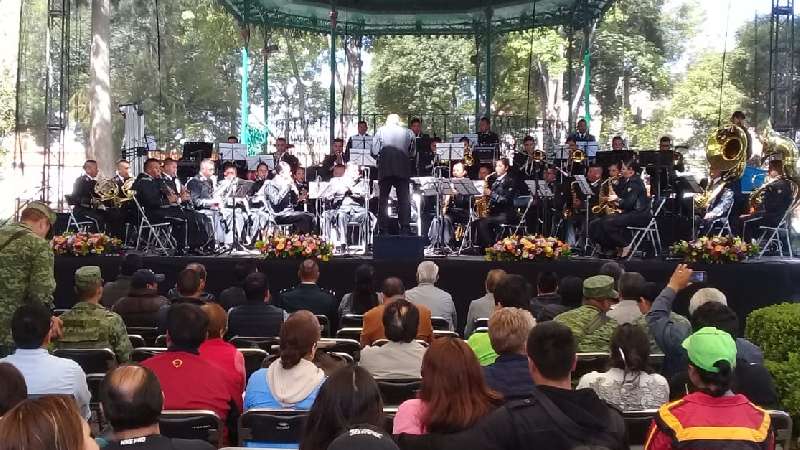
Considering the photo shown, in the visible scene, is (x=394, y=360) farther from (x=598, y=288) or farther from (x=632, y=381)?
(x=598, y=288)

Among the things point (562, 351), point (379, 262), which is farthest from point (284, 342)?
point (379, 262)

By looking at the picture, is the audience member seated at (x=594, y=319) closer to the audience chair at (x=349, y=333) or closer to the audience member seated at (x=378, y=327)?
the audience member seated at (x=378, y=327)

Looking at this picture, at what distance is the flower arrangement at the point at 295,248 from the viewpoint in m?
11.7

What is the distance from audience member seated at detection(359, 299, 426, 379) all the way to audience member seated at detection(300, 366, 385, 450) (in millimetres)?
2121

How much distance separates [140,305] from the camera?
7504 mm

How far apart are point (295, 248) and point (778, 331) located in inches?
258

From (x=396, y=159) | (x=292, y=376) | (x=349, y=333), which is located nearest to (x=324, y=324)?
(x=349, y=333)

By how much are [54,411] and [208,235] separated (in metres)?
12.1

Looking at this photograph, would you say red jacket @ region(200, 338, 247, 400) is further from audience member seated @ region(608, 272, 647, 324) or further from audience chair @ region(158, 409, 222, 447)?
audience member seated @ region(608, 272, 647, 324)

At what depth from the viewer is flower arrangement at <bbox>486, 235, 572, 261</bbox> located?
11.5 m

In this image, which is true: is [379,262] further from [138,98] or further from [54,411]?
[138,98]

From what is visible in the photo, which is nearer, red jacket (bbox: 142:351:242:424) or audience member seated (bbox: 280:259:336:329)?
red jacket (bbox: 142:351:242:424)

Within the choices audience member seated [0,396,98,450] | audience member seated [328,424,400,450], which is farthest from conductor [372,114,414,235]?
audience member seated [0,396,98,450]

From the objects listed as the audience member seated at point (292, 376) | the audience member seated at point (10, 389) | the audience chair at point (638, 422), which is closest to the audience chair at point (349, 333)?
the audience member seated at point (292, 376)
